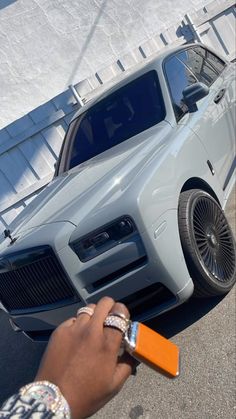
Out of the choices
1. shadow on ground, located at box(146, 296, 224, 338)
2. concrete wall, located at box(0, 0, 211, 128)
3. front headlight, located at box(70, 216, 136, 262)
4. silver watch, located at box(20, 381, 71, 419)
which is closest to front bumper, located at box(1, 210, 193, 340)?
front headlight, located at box(70, 216, 136, 262)

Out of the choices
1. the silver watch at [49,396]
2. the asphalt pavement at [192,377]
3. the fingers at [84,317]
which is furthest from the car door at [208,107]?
the silver watch at [49,396]

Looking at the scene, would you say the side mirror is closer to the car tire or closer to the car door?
the car door

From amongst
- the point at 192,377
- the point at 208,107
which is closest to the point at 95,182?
the point at 192,377

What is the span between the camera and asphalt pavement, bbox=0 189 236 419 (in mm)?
2682

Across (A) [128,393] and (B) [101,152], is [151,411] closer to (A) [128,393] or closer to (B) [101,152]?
(A) [128,393]

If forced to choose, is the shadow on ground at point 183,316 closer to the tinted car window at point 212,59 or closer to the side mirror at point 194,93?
the side mirror at point 194,93

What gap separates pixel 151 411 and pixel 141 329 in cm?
188

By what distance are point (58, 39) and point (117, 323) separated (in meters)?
8.29

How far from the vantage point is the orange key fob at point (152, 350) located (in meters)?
1.15

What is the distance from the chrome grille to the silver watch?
194 cm

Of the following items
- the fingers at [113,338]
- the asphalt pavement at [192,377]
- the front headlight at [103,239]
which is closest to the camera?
the fingers at [113,338]

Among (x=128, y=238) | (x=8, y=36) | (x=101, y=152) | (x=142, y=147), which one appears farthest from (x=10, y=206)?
(x=128, y=238)

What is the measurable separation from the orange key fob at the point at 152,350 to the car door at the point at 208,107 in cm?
299

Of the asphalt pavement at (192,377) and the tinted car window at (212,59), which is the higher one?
→ the tinted car window at (212,59)
